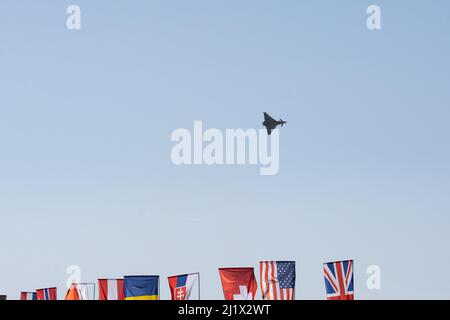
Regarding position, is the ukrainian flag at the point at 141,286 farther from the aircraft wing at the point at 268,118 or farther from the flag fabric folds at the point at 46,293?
the aircraft wing at the point at 268,118

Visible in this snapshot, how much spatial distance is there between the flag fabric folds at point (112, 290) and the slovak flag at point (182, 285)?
381 inches

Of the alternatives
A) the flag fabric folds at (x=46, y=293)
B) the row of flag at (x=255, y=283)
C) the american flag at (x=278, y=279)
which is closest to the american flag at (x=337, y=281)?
the row of flag at (x=255, y=283)

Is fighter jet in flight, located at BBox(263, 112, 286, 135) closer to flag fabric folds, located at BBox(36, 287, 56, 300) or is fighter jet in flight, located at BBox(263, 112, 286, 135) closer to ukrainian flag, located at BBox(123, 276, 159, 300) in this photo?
flag fabric folds, located at BBox(36, 287, 56, 300)

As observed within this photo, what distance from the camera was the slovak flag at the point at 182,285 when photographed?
64500 millimetres

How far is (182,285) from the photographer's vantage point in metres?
64.9

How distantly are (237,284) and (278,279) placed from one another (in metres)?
2.38
